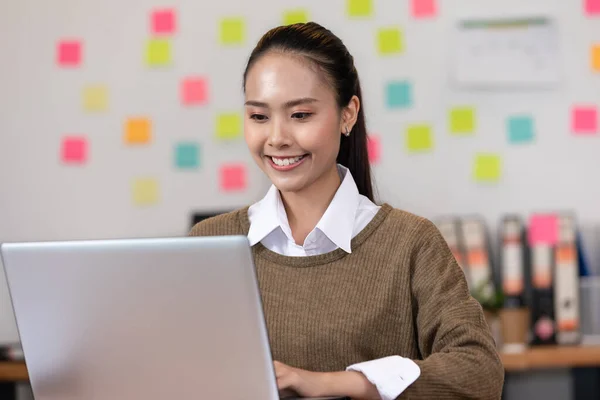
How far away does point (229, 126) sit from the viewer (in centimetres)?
312

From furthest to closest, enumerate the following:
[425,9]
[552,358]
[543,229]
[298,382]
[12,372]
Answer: [425,9]
[543,229]
[12,372]
[552,358]
[298,382]

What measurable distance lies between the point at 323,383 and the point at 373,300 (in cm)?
24

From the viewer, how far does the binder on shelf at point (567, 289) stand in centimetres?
279

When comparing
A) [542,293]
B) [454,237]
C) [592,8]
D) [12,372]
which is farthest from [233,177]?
[592,8]

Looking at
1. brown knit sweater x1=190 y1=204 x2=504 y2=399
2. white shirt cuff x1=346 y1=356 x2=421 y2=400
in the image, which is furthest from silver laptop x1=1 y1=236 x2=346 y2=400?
brown knit sweater x1=190 y1=204 x2=504 y2=399

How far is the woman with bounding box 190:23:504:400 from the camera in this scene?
1.28 meters

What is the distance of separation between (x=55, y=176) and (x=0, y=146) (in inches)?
8.6

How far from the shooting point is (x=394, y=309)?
131 cm

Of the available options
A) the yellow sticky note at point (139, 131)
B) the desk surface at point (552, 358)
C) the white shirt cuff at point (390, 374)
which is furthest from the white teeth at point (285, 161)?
the yellow sticky note at point (139, 131)

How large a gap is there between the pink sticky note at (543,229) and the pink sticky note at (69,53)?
5.19ft

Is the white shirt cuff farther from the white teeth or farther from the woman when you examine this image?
the white teeth

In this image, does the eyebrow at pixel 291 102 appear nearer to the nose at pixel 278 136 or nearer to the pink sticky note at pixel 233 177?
the nose at pixel 278 136

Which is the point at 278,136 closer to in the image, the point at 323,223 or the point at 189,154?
the point at 323,223

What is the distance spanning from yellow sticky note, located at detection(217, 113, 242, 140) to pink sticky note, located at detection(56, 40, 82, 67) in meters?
0.53
